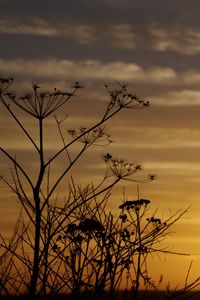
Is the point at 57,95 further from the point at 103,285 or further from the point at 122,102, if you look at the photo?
the point at 103,285

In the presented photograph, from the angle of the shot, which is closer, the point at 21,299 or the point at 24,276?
the point at 21,299

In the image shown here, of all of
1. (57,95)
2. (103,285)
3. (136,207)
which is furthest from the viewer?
(136,207)

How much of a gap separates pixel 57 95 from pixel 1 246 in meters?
3.08

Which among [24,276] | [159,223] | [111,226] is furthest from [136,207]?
[24,276]

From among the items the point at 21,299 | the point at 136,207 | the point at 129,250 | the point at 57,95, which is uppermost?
the point at 57,95

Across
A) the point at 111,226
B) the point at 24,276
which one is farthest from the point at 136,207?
the point at 24,276

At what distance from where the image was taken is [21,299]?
12883 mm

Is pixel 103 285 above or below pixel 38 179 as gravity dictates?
below

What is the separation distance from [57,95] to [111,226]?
2737 mm

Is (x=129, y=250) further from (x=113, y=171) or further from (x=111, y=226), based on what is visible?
(x=113, y=171)

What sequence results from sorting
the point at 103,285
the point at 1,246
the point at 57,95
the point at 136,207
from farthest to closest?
1. the point at 136,207
2. the point at 57,95
3. the point at 1,246
4. the point at 103,285

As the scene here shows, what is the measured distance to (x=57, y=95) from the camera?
14.3 metres

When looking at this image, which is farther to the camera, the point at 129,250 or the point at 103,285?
the point at 129,250

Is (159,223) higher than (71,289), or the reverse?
(159,223)
